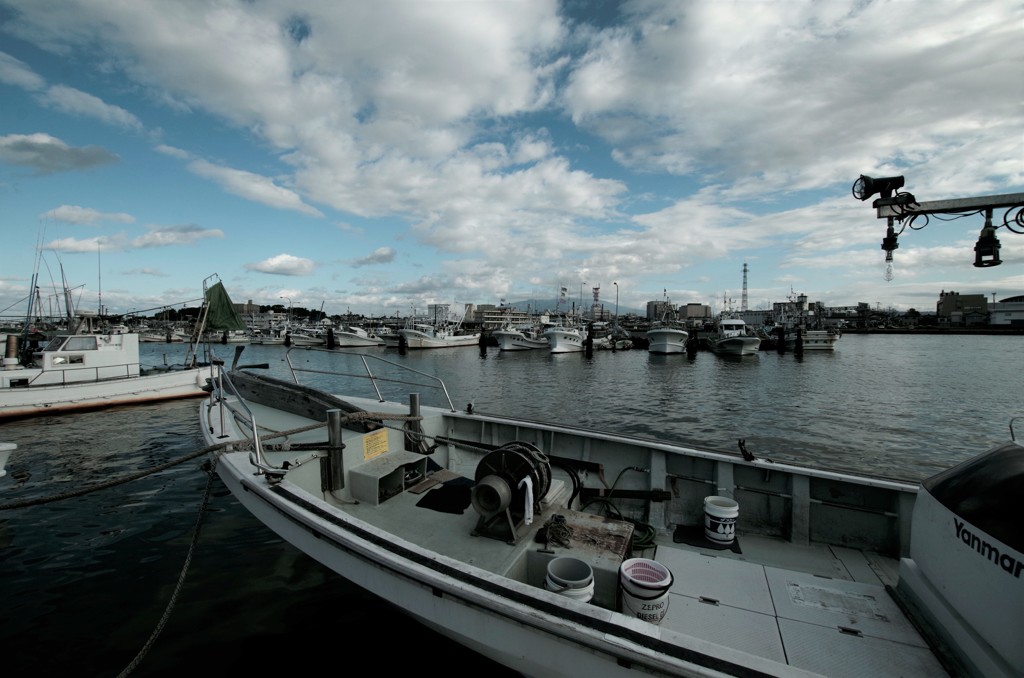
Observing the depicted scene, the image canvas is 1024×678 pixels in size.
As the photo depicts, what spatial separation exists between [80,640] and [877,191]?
38.5 ft

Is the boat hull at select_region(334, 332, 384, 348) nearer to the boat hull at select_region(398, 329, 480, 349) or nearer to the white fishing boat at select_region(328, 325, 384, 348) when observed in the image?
the white fishing boat at select_region(328, 325, 384, 348)

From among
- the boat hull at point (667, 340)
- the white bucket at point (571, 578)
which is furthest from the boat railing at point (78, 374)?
the boat hull at point (667, 340)

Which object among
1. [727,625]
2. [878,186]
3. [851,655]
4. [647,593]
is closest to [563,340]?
[878,186]

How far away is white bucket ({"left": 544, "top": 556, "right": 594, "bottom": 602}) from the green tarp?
51.5 feet

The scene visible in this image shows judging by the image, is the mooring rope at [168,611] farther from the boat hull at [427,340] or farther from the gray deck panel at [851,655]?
the boat hull at [427,340]

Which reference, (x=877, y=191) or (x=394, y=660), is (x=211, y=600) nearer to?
(x=394, y=660)

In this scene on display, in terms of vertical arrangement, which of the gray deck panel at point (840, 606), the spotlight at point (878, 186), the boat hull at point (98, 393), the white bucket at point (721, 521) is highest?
the spotlight at point (878, 186)

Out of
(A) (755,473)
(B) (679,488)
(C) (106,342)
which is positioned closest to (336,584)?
(B) (679,488)

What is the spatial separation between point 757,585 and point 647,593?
1687 mm

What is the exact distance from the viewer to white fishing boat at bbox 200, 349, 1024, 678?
263cm

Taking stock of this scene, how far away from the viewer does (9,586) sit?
5477mm

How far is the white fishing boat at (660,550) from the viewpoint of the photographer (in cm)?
263

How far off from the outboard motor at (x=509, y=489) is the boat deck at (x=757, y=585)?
107mm

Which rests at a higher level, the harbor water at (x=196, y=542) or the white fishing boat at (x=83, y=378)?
the white fishing boat at (x=83, y=378)
